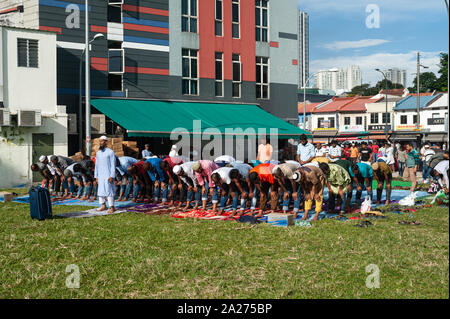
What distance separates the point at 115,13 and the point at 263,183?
16.9 m

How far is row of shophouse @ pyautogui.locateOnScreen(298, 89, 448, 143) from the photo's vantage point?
5465 centimetres

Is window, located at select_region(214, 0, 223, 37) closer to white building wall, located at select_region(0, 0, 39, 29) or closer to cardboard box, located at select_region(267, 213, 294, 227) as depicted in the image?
white building wall, located at select_region(0, 0, 39, 29)

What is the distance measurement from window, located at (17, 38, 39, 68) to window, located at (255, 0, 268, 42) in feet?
47.2

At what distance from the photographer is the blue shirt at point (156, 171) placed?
14791 mm

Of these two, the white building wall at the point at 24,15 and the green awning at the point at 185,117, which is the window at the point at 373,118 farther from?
the white building wall at the point at 24,15

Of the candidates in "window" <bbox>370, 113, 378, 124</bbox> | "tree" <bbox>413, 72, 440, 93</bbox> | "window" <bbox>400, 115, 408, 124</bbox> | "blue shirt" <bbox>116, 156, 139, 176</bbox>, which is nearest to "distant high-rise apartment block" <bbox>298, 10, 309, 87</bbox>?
"blue shirt" <bbox>116, 156, 139, 176</bbox>

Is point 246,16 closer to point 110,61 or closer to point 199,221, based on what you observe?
point 110,61

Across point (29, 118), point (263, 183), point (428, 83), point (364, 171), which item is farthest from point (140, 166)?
point (428, 83)

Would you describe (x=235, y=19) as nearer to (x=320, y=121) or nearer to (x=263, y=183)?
(x=263, y=183)

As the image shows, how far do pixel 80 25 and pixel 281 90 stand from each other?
13.7 m

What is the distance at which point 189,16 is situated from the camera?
1105 inches
